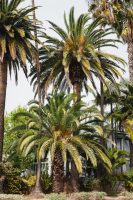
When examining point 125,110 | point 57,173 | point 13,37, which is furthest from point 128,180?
point 13,37

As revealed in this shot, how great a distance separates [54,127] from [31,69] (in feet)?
22.7

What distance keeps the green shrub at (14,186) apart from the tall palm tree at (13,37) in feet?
9.86

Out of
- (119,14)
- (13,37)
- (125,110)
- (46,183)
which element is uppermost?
(119,14)

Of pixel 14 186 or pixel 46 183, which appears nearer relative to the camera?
pixel 14 186

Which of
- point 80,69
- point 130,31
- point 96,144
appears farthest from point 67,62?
point 130,31

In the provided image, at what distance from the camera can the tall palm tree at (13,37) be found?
1160 inches

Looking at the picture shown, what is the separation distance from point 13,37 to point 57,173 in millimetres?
10032

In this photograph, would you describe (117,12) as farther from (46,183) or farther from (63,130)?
(46,183)

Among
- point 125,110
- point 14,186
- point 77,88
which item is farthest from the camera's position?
point 125,110

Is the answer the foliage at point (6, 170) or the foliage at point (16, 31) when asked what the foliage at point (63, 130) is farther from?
the foliage at point (16, 31)

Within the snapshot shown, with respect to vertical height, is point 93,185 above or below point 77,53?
below

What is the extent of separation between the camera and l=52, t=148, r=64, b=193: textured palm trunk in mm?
28281

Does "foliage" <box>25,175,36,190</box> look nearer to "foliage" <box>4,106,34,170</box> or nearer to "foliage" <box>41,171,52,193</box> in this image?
"foliage" <box>41,171,52,193</box>

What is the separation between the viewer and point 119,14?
3862 cm
